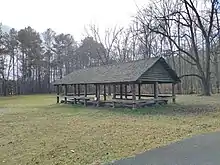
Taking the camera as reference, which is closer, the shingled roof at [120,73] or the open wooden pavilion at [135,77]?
the open wooden pavilion at [135,77]

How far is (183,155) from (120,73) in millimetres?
18236

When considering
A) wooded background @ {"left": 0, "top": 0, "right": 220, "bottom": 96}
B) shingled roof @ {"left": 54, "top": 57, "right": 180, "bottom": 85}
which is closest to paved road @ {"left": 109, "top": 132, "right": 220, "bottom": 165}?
shingled roof @ {"left": 54, "top": 57, "right": 180, "bottom": 85}

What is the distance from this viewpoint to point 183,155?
7.32 meters

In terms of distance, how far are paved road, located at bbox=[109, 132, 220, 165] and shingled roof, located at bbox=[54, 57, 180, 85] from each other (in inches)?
533

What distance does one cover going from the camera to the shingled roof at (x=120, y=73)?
922 inches

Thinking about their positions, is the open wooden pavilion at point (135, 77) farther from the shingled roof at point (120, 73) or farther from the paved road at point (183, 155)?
the paved road at point (183, 155)

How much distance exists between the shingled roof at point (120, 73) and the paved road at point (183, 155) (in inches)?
533

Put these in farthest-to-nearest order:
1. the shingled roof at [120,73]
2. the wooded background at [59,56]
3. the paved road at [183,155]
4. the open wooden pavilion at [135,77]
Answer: the wooded background at [59,56], the shingled roof at [120,73], the open wooden pavilion at [135,77], the paved road at [183,155]

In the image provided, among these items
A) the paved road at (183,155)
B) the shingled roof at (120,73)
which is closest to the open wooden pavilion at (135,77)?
the shingled roof at (120,73)

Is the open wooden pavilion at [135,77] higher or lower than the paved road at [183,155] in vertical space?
higher

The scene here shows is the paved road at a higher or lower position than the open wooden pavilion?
lower

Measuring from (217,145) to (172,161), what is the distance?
225 cm

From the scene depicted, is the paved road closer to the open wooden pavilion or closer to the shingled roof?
the open wooden pavilion

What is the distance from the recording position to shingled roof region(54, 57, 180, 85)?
76.8ft
